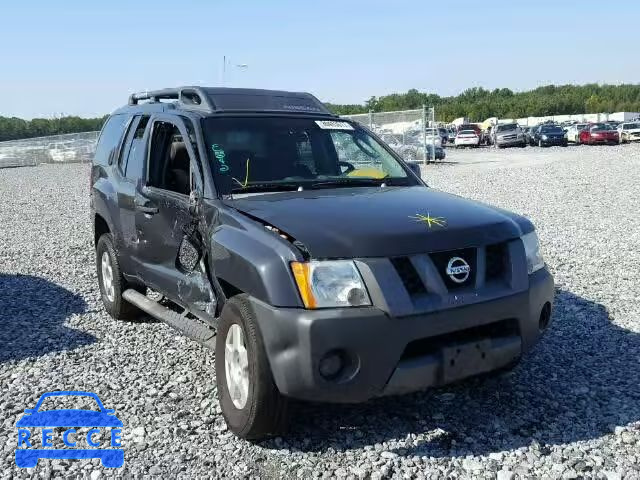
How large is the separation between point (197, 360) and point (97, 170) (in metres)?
2.54

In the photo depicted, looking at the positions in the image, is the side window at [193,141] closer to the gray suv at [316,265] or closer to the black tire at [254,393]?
the gray suv at [316,265]

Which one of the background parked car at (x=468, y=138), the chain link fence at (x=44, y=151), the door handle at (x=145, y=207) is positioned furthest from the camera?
the background parked car at (x=468, y=138)

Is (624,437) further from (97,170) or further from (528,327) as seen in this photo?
(97,170)

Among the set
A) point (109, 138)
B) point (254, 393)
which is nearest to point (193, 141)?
point (254, 393)

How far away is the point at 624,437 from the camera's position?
3.61m

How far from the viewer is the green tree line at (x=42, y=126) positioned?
72.6m

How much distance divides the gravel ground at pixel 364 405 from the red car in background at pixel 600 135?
122ft

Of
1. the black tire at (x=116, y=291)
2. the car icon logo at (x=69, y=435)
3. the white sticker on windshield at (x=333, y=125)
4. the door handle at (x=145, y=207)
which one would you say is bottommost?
the car icon logo at (x=69, y=435)

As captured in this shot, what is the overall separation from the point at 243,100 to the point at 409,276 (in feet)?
8.07

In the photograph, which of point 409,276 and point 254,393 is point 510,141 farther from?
point 254,393

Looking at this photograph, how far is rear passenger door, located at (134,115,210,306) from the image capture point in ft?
14.5

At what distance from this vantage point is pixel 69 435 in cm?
383

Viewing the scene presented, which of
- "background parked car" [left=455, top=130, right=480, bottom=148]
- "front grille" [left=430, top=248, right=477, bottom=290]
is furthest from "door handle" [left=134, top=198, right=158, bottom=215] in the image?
"background parked car" [left=455, top=130, right=480, bottom=148]

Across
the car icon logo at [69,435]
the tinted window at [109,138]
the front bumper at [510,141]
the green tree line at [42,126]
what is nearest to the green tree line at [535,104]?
the green tree line at [42,126]
